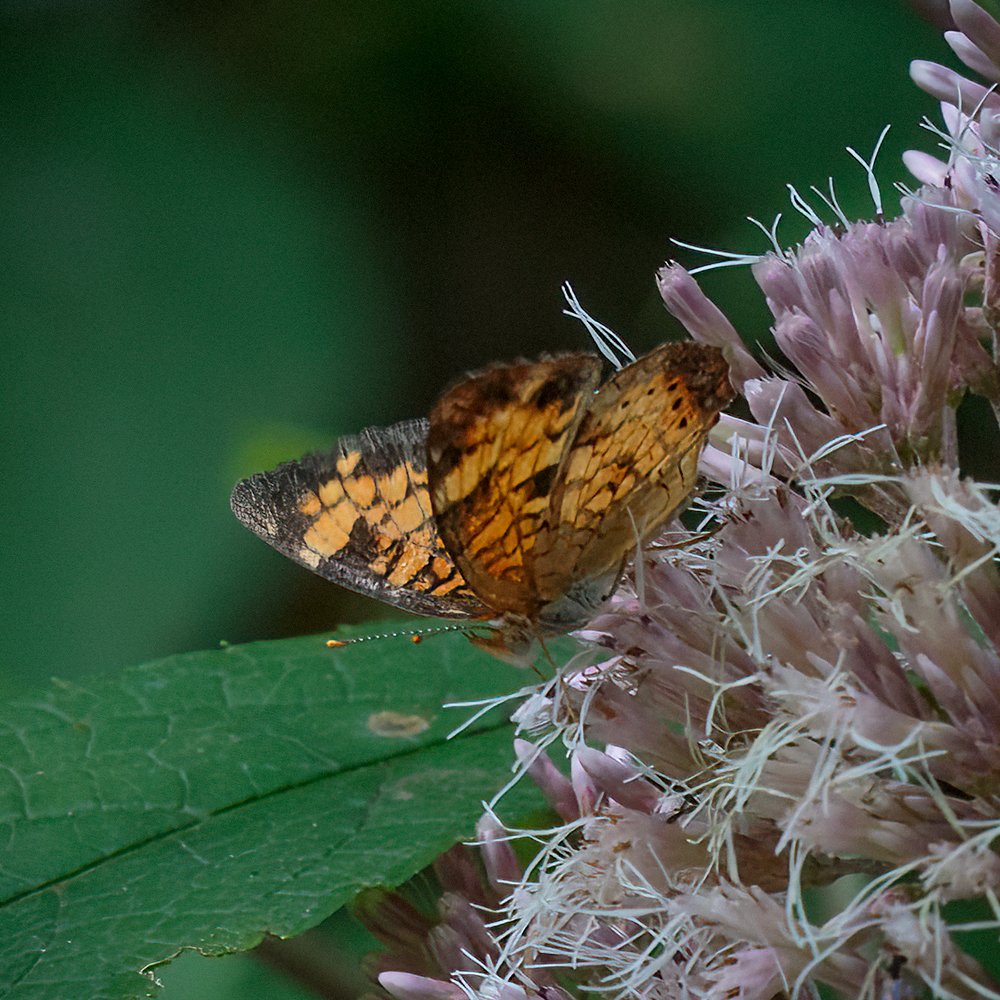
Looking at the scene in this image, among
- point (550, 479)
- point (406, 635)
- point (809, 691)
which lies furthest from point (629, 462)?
point (406, 635)

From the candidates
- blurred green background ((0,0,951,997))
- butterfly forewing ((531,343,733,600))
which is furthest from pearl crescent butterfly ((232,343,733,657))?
blurred green background ((0,0,951,997))

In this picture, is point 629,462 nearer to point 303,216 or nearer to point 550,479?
point 550,479

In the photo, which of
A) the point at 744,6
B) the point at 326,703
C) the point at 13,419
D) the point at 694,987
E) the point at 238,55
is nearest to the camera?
the point at 694,987

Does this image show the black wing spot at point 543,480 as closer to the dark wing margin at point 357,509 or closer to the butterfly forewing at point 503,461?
the butterfly forewing at point 503,461

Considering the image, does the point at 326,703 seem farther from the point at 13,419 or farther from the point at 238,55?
the point at 238,55

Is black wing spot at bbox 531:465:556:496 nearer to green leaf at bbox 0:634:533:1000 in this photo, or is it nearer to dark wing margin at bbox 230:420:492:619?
dark wing margin at bbox 230:420:492:619

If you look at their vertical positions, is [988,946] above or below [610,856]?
below

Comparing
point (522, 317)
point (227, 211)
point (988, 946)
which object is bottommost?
point (988, 946)

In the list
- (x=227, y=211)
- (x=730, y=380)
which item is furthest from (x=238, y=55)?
(x=730, y=380)
